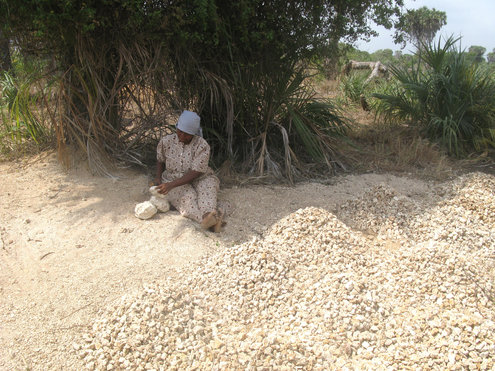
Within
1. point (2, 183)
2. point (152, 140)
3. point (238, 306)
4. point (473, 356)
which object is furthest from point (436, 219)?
point (2, 183)

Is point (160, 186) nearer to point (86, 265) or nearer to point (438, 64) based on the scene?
point (86, 265)

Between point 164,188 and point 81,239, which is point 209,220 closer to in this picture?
point 164,188

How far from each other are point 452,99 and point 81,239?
5.18 meters

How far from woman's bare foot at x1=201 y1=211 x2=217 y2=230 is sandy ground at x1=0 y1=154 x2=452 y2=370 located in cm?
8

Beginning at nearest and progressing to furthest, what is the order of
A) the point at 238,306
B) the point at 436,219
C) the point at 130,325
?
the point at 130,325 → the point at 238,306 → the point at 436,219

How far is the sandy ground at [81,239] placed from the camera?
2.49 metres

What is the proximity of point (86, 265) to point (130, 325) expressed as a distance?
0.78m

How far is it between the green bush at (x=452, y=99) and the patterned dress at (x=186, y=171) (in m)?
3.64

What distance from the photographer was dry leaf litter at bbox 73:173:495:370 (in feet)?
7.55

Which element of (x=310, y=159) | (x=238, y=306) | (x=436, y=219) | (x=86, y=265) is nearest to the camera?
(x=238, y=306)

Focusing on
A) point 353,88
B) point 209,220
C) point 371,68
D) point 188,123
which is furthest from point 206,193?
point 371,68

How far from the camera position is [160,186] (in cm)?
369

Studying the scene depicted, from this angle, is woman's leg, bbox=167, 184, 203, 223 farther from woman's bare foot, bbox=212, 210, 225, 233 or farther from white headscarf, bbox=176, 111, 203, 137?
white headscarf, bbox=176, 111, 203, 137

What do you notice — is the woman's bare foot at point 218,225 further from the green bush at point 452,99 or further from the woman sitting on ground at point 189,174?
the green bush at point 452,99
